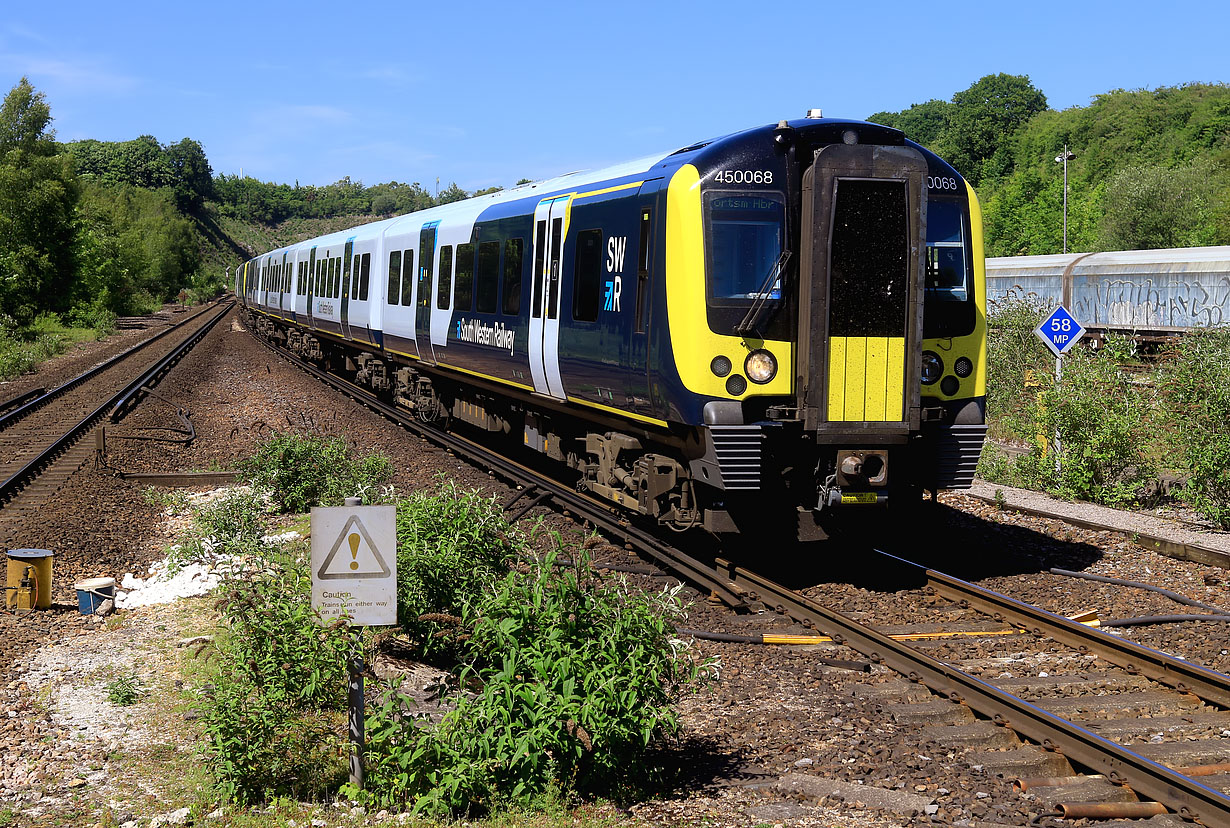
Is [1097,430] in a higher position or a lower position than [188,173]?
lower

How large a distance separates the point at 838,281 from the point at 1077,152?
321 ft

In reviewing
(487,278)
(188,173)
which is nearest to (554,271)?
(487,278)

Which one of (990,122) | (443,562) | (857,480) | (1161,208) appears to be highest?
(990,122)

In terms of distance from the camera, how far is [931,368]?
902 cm

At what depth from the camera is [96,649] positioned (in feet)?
24.8

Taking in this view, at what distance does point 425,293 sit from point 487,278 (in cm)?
366

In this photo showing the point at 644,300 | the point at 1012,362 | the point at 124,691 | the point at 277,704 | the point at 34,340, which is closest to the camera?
the point at 277,704

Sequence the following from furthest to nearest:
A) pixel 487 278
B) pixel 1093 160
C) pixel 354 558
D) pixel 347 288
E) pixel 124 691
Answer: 1. pixel 1093 160
2. pixel 347 288
3. pixel 487 278
4. pixel 124 691
5. pixel 354 558

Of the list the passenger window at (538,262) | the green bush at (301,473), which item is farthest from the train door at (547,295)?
the green bush at (301,473)

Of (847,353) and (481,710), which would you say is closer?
(481,710)

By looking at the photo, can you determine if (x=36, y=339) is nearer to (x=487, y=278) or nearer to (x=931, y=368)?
(x=487, y=278)

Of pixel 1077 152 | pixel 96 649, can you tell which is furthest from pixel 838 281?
pixel 1077 152

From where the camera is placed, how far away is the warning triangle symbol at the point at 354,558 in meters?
5.16

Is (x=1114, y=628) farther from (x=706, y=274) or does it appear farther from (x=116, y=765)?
(x=116, y=765)
